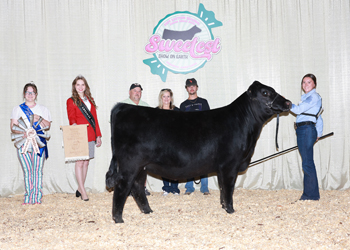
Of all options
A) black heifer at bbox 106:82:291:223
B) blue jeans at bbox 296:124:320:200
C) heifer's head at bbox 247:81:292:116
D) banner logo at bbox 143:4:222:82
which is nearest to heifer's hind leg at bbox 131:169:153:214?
black heifer at bbox 106:82:291:223

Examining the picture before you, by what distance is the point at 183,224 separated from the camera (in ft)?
10.4

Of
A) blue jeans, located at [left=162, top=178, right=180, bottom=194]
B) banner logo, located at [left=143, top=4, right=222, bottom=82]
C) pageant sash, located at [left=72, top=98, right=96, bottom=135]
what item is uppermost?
banner logo, located at [left=143, top=4, right=222, bottom=82]

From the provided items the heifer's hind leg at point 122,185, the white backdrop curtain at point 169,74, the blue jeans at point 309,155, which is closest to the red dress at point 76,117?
the white backdrop curtain at point 169,74

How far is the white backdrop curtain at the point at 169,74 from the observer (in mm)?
5340

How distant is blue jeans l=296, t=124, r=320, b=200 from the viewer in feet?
13.8

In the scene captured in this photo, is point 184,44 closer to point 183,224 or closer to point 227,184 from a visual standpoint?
point 227,184

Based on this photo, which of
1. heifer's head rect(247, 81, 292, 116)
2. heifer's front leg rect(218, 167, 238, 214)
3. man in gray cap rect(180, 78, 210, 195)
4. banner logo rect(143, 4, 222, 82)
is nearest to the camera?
heifer's front leg rect(218, 167, 238, 214)

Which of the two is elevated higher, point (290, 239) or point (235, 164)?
point (235, 164)

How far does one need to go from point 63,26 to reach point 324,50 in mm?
4667

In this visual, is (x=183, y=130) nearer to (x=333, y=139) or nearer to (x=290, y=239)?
(x=290, y=239)

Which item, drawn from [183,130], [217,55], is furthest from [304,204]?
[217,55]

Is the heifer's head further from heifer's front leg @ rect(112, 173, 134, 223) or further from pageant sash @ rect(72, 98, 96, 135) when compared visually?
pageant sash @ rect(72, 98, 96, 135)

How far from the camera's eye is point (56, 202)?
4.59 m

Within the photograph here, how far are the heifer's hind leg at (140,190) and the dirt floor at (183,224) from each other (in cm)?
11
